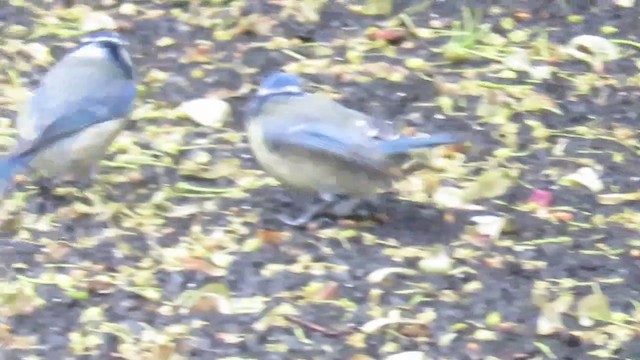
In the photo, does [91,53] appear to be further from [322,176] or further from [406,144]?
[406,144]

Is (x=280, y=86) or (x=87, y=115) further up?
(x=280, y=86)

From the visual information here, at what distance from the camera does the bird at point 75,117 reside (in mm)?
4043

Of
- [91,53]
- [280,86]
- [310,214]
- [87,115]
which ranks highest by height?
[91,53]

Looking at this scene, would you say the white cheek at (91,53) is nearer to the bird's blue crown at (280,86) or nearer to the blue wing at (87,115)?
the blue wing at (87,115)

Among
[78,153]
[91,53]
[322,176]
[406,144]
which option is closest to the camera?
[406,144]

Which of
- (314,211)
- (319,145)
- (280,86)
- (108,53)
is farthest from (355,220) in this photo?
(108,53)

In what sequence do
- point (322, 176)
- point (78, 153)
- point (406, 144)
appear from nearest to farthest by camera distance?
point (406, 144) → point (322, 176) → point (78, 153)

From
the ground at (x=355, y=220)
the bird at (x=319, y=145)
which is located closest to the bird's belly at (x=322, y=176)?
the bird at (x=319, y=145)

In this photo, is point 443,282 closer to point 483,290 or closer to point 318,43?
point 483,290

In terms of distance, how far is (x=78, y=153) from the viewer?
162 inches

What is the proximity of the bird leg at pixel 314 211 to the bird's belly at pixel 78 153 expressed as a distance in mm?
615

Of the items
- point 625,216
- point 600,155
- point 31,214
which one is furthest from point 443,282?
point 31,214

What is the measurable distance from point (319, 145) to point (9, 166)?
37.5 inches

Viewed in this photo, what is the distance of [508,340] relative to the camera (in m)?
3.43
